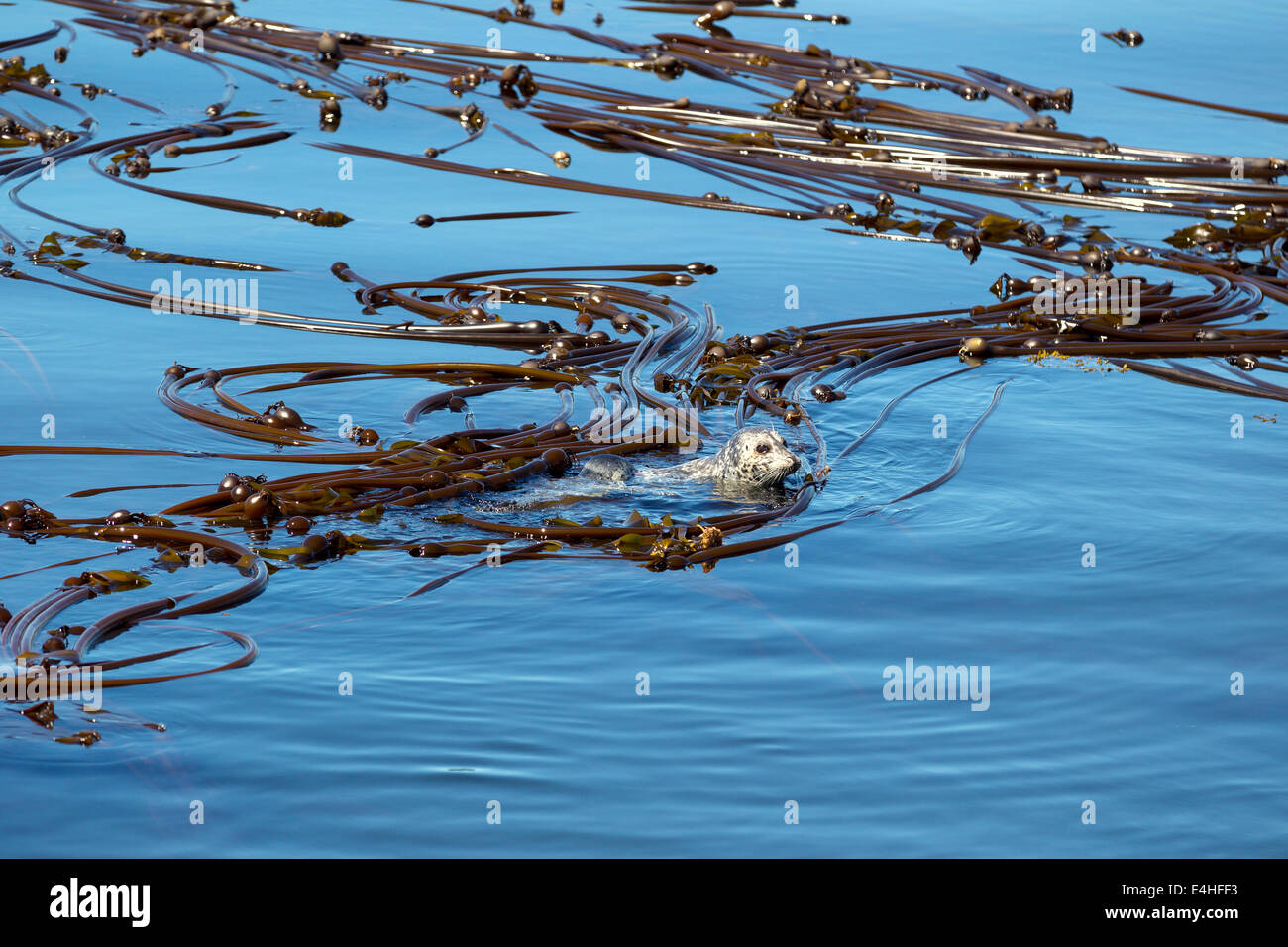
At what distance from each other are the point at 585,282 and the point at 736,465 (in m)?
2.77

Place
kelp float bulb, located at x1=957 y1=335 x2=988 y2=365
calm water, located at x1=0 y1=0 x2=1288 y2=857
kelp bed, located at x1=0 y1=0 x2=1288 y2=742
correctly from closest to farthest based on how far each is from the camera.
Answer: calm water, located at x1=0 y1=0 x2=1288 y2=857
kelp bed, located at x1=0 y1=0 x2=1288 y2=742
kelp float bulb, located at x1=957 y1=335 x2=988 y2=365

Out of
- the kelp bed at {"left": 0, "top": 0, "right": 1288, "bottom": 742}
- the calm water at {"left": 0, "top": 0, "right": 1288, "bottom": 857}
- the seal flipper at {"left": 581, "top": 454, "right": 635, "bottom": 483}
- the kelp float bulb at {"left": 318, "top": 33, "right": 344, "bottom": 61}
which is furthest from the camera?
the kelp float bulb at {"left": 318, "top": 33, "right": 344, "bottom": 61}

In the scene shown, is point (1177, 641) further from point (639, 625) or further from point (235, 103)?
point (235, 103)

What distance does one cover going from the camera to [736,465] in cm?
636

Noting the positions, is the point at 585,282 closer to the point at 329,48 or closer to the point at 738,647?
the point at 738,647

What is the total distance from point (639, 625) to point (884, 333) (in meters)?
3.59

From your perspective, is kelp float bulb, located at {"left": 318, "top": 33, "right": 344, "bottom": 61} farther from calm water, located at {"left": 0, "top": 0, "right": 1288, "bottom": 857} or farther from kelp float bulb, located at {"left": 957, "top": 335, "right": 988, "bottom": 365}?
kelp float bulb, located at {"left": 957, "top": 335, "right": 988, "bottom": 365}

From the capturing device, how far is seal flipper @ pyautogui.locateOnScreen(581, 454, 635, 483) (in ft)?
21.2

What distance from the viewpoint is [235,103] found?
12.1m

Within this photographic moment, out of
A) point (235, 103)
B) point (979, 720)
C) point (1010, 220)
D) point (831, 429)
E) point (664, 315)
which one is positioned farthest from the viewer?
point (235, 103)

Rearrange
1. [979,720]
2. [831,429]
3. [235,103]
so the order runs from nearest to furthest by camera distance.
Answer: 1. [979,720]
2. [831,429]
3. [235,103]

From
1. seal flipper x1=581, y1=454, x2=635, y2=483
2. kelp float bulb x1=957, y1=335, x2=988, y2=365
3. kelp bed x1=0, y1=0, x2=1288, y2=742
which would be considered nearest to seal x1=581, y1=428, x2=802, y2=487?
seal flipper x1=581, y1=454, x2=635, y2=483

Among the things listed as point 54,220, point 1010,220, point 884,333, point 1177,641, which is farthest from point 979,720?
point 54,220

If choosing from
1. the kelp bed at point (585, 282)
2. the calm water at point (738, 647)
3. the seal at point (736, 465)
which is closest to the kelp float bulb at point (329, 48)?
the kelp bed at point (585, 282)
